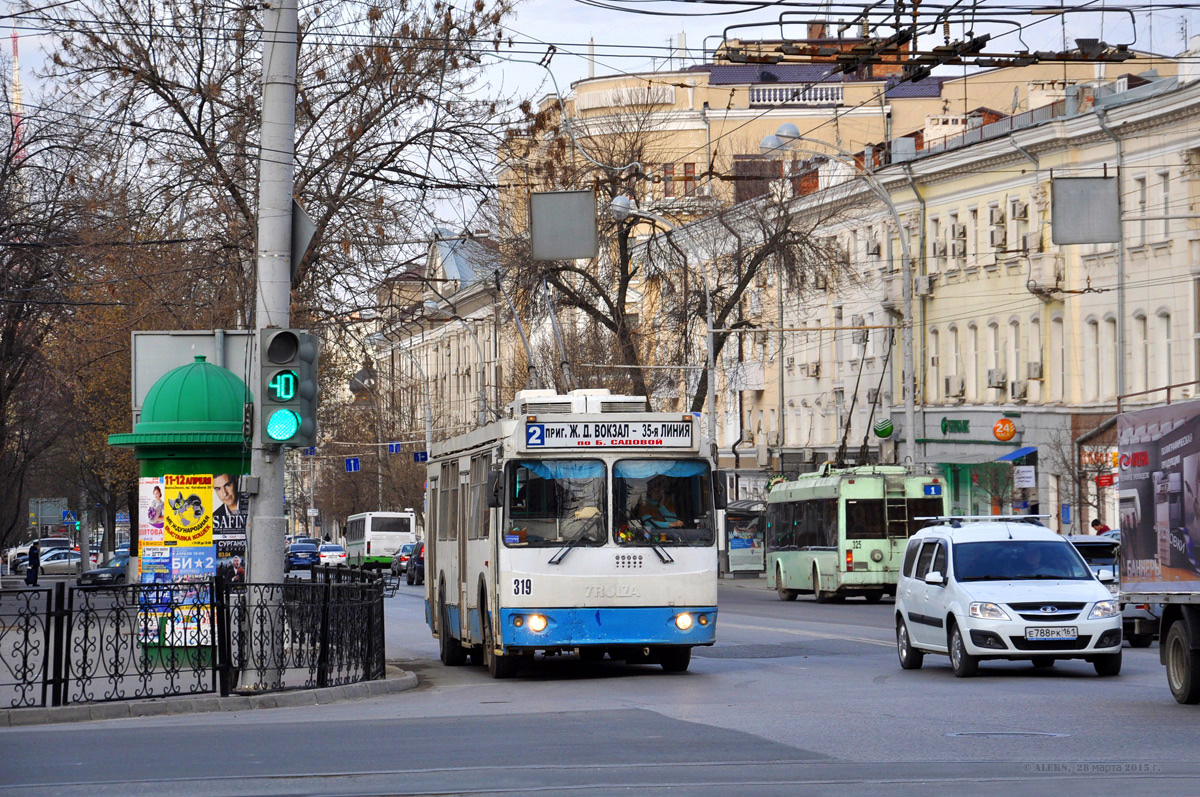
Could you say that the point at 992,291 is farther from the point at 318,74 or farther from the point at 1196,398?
the point at 1196,398

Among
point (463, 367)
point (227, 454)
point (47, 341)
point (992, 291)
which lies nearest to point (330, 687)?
point (227, 454)

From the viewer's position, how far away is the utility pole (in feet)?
57.6

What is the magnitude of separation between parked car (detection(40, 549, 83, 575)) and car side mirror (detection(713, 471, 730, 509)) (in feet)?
244

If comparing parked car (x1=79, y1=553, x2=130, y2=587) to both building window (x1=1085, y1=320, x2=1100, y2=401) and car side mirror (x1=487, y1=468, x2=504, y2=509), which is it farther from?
car side mirror (x1=487, y1=468, x2=504, y2=509)

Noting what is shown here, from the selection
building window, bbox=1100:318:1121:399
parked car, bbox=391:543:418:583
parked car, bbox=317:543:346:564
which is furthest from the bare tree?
parked car, bbox=317:543:346:564

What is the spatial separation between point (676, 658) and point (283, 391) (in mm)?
6164

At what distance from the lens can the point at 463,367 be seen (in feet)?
317

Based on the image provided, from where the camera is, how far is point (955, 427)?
59562mm

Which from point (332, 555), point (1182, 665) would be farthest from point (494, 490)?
point (332, 555)

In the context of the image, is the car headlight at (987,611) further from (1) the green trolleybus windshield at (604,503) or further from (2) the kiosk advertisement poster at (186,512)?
(2) the kiosk advertisement poster at (186,512)

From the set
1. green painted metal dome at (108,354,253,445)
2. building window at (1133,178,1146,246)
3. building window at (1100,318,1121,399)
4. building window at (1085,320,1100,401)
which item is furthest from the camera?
building window at (1085,320,1100,401)

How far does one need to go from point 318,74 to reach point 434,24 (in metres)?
1.61

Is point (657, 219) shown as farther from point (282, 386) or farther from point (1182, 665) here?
point (1182, 665)

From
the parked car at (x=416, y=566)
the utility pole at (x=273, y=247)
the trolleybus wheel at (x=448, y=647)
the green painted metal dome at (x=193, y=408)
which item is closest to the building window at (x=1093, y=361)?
the parked car at (x=416, y=566)
